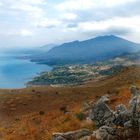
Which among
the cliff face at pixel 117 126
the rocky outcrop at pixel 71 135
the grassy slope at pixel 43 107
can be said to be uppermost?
the cliff face at pixel 117 126

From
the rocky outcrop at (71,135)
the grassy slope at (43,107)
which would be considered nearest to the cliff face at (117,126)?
the rocky outcrop at (71,135)

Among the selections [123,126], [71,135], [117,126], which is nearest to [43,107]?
[71,135]

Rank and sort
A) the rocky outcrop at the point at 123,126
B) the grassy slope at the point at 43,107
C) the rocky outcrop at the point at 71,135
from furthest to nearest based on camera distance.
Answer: the grassy slope at the point at 43,107, the rocky outcrop at the point at 71,135, the rocky outcrop at the point at 123,126

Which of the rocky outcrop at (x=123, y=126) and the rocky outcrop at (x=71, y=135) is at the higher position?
the rocky outcrop at (x=123, y=126)

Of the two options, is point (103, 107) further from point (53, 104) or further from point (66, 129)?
point (53, 104)

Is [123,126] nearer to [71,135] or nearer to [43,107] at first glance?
[71,135]

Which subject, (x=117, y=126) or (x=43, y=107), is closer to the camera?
(x=117, y=126)

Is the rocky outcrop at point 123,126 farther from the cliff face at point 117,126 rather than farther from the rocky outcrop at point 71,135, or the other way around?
the rocky outcrop at point 71,135

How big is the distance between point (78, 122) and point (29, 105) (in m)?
27.3

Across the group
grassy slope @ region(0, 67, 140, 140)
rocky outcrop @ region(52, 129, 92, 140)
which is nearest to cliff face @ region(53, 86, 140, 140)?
rocky outcrop @ region(52, 129, 92, 140)

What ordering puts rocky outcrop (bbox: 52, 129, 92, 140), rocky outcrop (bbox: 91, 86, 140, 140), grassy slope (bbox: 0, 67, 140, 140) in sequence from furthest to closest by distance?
grassy slope (bbox: 0, 67, 140, 140)
rocky outcrop (bbox: 52, 129, 92, 140)
rocky outcrop (bbox: 91, 86, 140, 140)

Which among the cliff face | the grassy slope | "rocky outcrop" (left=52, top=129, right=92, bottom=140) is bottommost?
the grassy slope

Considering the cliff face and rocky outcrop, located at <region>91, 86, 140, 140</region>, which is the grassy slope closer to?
the cliff face

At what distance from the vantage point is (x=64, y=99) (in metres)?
48.2
